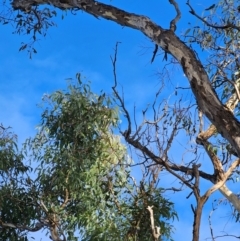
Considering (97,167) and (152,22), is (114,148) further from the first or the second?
(152,22)

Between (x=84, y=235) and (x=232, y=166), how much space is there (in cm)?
302

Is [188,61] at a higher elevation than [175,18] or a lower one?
lower

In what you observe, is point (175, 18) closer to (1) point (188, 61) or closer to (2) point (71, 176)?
(1) point (188, 61)

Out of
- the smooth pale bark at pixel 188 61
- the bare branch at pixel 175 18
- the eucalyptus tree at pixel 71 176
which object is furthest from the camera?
the eucalyptus tree at pixel 71 176

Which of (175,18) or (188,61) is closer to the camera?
(188,61)

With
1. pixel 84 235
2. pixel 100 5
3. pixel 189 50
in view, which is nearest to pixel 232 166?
pixel 189 50

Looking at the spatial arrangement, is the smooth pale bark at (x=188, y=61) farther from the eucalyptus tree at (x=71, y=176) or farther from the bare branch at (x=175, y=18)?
the eucalyptus tree at (x=71, y=176)

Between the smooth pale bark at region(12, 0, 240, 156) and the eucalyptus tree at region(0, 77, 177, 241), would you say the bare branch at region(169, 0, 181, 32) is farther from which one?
the eucalyptus tree at region(0, 77, 177, 241)

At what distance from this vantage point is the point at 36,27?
682cm

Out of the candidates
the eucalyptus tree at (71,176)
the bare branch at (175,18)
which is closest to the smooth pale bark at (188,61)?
the bare branch at (175,18)

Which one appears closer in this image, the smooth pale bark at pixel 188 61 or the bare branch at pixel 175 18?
the smooth pale bark at pixel 188 61

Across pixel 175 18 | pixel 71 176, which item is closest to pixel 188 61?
pixel 175 18

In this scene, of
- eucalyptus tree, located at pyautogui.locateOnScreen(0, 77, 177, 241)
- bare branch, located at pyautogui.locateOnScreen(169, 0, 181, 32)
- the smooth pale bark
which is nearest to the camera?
the smooth pale bark

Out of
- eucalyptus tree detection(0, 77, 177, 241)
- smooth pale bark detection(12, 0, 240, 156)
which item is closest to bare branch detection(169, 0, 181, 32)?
smooth pale bark detection(12, 0, 240, 156)
